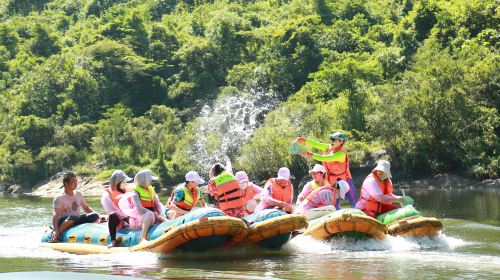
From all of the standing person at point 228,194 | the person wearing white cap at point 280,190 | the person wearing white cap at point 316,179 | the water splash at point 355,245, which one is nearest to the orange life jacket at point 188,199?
the standing person at point 228,194

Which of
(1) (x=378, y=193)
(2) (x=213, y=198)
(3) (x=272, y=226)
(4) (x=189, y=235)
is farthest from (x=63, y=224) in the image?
(1) (x=378, y=193)

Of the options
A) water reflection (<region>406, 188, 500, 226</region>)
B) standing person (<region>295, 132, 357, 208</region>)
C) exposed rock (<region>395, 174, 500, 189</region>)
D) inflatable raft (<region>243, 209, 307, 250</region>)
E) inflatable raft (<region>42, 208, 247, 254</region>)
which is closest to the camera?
inflatable raft (<region>42, 208, 247, 254</region>)

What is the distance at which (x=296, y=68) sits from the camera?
60.7m

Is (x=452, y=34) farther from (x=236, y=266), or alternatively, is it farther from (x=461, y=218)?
(x=236, y=266)

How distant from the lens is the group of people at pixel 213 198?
43.1 ft

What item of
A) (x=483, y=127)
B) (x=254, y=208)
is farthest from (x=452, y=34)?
(x=254, y=208)

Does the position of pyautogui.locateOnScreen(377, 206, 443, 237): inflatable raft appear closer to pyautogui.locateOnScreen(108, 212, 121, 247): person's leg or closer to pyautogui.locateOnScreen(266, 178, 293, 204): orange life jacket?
pyautogui.locateOnScreen(266, 178, 293, 204): orange life jacket

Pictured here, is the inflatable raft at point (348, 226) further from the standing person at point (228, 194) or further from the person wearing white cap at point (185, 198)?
the person wearing white cap at point (185, 198)

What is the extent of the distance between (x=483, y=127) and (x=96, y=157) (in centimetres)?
2732

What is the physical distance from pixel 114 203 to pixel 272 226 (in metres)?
2.95

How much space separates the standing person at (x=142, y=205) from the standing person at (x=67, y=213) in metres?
1.09

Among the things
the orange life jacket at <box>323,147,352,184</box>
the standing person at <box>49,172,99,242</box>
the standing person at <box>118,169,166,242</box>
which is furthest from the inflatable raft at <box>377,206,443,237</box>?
the standing person at <box>49,172,99,242</box>

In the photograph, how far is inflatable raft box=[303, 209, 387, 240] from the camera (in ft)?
41.2

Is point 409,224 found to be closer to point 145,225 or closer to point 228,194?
point 228,194
